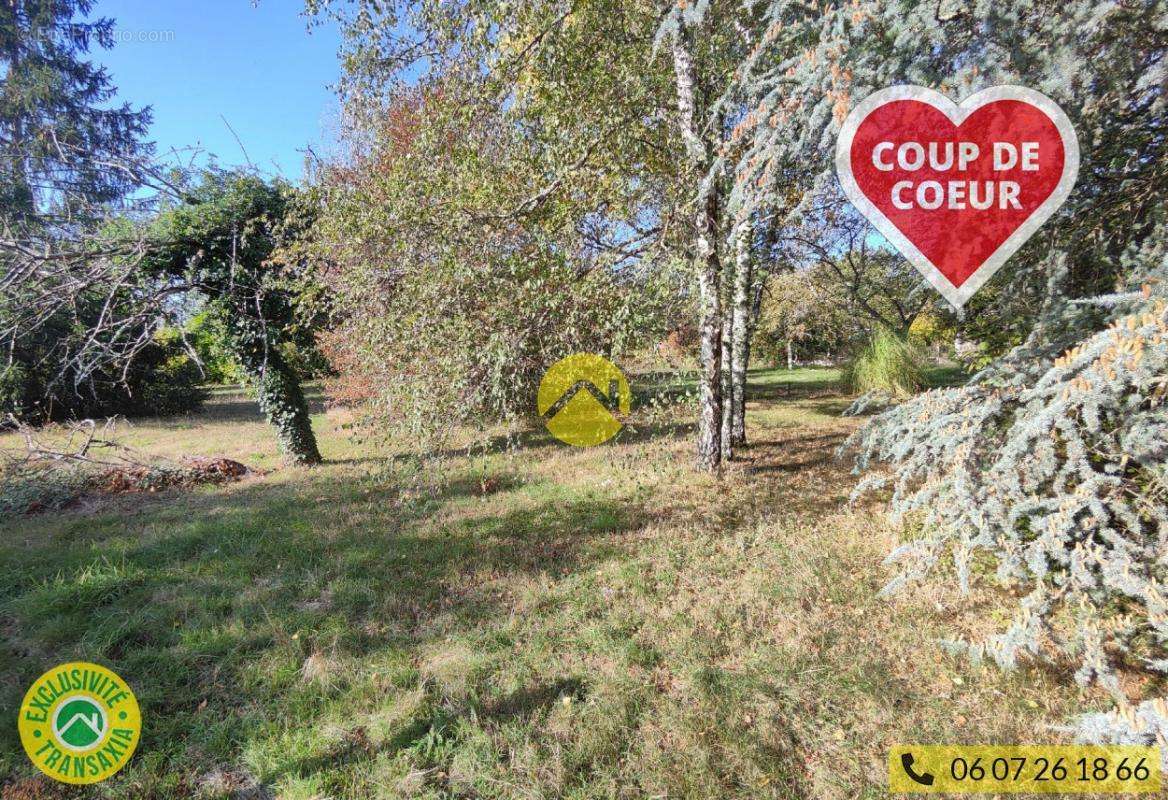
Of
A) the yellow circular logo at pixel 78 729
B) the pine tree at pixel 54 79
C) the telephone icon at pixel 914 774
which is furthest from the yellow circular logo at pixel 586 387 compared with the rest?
the pine tree at pixel 54 79

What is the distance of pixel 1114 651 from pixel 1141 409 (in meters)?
1.66

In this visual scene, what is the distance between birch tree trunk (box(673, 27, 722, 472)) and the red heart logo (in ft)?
5.05

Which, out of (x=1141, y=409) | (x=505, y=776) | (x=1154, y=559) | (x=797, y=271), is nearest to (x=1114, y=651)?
(x=1154, y=559)

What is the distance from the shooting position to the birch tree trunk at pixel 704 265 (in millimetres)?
4258

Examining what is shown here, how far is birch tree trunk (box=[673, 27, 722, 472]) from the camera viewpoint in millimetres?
4258

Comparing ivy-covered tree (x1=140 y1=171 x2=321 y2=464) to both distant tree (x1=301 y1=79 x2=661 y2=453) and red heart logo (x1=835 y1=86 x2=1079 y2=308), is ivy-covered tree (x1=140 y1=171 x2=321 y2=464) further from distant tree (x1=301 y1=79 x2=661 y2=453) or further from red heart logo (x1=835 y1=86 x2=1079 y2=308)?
red heart logo (x1=835 y1=86 x2=1079 y2=308)

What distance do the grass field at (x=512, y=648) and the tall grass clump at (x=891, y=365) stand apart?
313 inches

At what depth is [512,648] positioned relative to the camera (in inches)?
124

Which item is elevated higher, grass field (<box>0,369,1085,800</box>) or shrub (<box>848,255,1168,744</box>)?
shrub (<box>848,255,1168,744</box>)

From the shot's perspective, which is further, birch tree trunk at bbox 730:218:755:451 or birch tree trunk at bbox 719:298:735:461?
birch tree trunk at bbox 719:298:735:461

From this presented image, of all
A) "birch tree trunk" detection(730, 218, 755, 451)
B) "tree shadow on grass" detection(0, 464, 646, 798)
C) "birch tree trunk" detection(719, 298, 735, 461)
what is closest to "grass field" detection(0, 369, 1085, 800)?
"tree shadow on grass" detection(0, 464, 646, 798)

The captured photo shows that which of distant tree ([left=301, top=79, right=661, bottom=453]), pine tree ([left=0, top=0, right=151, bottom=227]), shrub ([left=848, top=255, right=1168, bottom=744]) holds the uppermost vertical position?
pine tree ([left=0, top=0, right=151, bottom=227])

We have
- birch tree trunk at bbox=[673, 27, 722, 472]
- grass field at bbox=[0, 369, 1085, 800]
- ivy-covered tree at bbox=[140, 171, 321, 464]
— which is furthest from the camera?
ivy-covered tree at bbox=[140, 171, 321, 464]

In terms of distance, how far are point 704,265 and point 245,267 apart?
7273 millimetres
